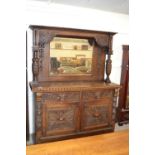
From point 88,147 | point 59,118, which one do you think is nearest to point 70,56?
point 59,118

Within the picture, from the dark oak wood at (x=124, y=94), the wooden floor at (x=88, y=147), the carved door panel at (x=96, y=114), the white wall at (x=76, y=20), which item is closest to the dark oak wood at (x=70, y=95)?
the carved door panel at (x=96, y=114)

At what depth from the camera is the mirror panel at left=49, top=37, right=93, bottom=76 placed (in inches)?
128

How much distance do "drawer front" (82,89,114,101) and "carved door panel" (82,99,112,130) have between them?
0.26 ft

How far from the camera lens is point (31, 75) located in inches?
126

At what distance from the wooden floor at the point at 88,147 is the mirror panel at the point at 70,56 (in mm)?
1718

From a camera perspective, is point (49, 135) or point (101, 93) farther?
point (101, 93)

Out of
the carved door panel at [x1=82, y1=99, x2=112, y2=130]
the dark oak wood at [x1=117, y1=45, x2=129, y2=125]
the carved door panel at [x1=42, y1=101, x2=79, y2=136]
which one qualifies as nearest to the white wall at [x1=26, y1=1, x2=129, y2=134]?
the dark oak wood at [x1=117, y1=45, x2=129, y2=125]

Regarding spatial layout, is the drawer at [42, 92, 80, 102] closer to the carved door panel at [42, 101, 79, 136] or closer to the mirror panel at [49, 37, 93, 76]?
the carved door panel at [42, 101, 79, 136]

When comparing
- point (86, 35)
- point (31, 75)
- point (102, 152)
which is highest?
point (86, 35)

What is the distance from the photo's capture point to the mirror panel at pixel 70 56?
3.25 metres
